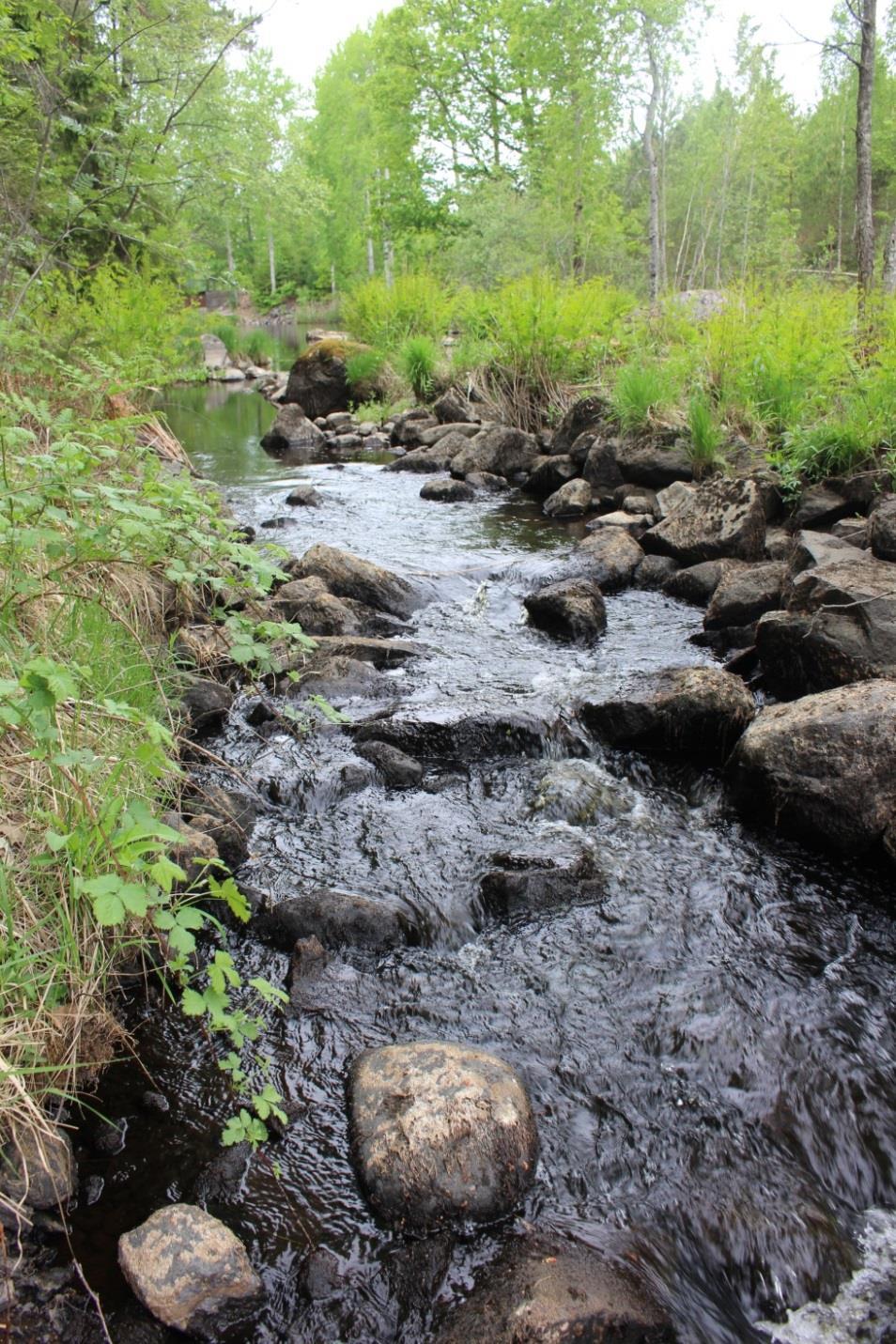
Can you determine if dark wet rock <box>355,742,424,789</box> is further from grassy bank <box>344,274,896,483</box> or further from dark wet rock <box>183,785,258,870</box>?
grassy bank <box>344,274,896,483</box>

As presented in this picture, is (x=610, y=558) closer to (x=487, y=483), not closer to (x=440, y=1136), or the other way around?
(x=487, y=483)

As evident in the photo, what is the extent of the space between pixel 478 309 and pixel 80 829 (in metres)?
12.6

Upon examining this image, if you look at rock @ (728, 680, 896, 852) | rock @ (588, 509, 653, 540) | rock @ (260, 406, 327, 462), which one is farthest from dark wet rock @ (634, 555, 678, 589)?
rock @ (260, 406, 327, 462)

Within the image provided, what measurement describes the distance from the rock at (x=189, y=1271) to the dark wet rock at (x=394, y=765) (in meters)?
2.41

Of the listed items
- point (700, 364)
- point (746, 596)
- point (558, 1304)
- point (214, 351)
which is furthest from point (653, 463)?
point (214, 351)

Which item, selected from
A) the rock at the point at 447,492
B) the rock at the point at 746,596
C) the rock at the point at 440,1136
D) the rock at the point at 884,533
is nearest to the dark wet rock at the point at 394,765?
the rock at the point at 440,1136

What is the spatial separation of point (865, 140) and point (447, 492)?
634 centimetres

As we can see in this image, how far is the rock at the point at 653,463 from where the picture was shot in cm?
896

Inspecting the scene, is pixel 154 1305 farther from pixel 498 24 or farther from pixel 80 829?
pixel 498 24

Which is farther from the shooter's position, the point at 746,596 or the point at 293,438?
the point at 293,438

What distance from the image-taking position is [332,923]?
3.05 meters

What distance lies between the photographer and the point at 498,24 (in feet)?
82.1

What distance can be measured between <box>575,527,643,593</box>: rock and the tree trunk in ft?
12.8

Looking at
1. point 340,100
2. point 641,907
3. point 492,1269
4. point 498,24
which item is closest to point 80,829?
point 492,1269
